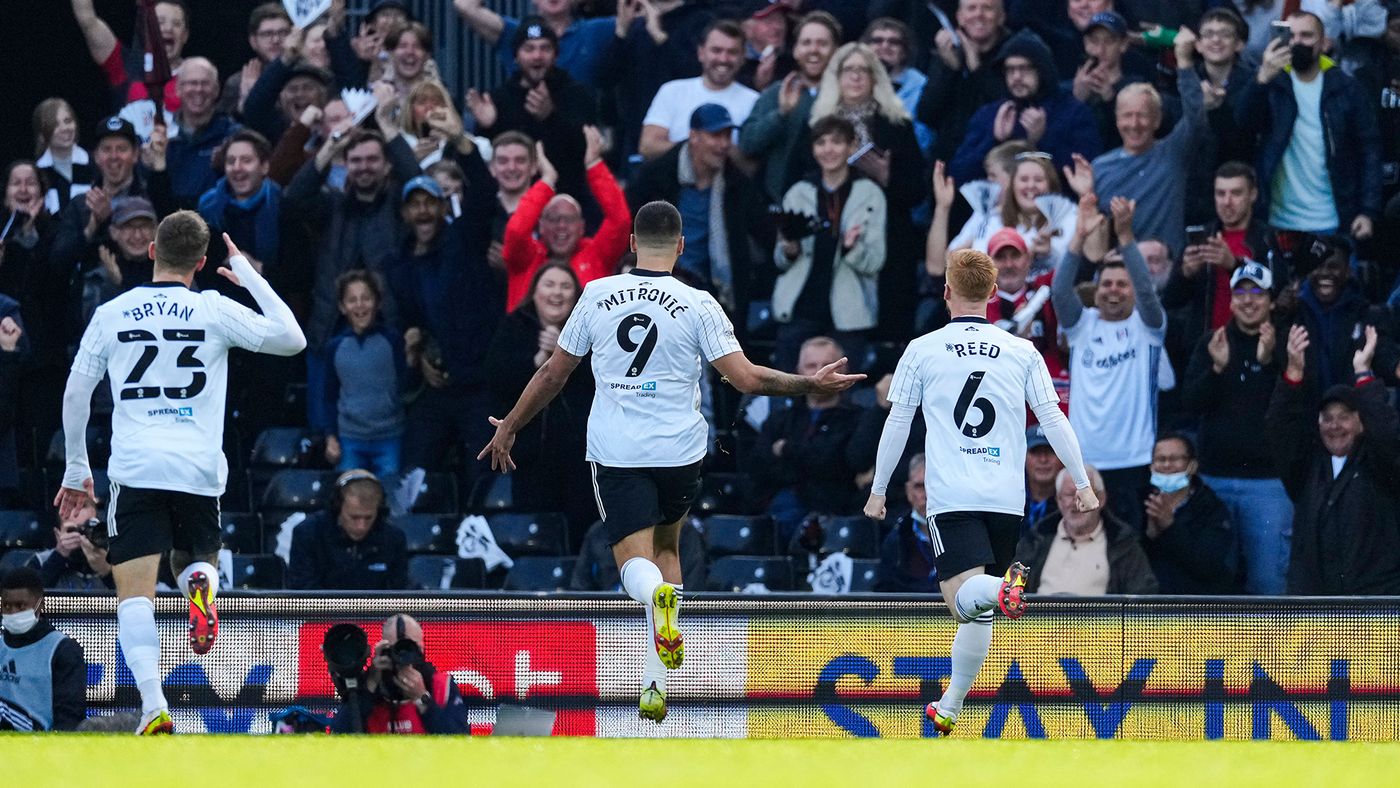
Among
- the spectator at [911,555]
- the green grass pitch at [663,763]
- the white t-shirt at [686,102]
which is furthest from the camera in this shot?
the white t-shirt at [686,102]

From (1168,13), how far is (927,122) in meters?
1.82

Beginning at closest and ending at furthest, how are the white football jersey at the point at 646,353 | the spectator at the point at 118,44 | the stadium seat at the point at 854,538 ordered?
the white football jersey at the point at 646,353 < the stadium seat at the point at 854,538 < the spectator at the point at 118,44

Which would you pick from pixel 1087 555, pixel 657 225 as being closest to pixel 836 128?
pixel 1087 555

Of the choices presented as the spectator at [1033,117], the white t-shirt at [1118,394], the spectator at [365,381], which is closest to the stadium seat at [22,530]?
the spectator at [365,381]

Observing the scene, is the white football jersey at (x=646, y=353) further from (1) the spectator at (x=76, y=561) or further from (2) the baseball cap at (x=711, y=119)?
(2) the baseball cap at (x=711, y=119)

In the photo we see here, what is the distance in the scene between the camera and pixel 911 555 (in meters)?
12.3

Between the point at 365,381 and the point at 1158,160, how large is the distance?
5.02 metres

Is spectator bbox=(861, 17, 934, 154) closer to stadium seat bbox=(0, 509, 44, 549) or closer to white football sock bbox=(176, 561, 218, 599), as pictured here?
stadium seat bbox=(0, 509, 44, 549)

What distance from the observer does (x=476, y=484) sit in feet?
45.6

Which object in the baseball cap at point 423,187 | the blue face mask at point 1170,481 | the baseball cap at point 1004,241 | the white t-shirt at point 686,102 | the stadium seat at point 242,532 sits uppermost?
the white t-shirt at point 686,102

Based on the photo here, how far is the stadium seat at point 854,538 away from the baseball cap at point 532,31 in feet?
13.0

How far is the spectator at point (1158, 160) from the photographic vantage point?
13.4 m

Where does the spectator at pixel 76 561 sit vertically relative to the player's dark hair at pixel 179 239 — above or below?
below

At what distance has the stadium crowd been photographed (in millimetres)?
12586
